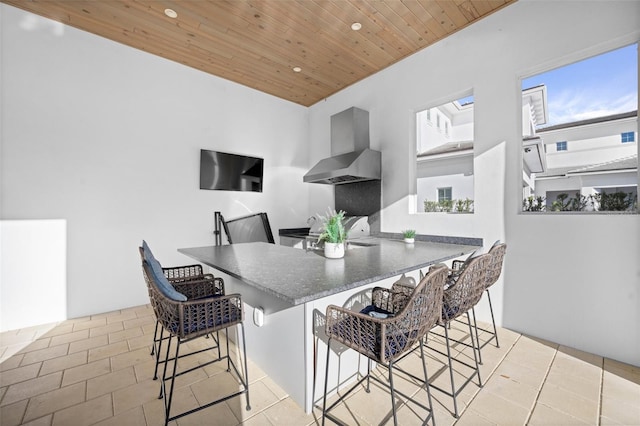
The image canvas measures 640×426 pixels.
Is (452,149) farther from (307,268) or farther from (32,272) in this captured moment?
(32,272)

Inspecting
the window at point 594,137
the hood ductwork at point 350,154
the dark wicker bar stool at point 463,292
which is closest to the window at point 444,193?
the window at point 594,137

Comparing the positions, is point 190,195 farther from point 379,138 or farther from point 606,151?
point 606,151

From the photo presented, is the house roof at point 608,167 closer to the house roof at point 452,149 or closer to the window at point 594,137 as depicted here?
the window at point 594,137

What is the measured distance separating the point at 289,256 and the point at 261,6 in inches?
92.8

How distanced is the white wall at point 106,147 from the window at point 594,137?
3.78m

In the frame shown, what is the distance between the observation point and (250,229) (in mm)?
4234

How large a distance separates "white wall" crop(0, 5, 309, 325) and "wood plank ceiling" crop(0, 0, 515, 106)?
305 mm

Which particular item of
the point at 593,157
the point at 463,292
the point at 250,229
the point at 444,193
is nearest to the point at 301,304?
the point at 463,292

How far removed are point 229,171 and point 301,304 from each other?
123 inches

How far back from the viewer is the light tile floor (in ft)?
4.97

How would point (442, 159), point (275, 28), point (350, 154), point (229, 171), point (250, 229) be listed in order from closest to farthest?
point (275, 28) → point (350, 154) → point (229, 171) → point (250, 229) → point (442, 159)

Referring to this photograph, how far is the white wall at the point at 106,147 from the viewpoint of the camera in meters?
2.74

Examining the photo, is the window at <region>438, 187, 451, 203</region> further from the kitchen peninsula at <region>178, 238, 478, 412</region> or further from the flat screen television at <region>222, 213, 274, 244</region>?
the kitchen peninsula at <region>178, 238, 478, 412</region>

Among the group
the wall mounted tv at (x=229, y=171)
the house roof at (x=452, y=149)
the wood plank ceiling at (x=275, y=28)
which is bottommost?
the wall mounted tv at (x=229, y=171)
